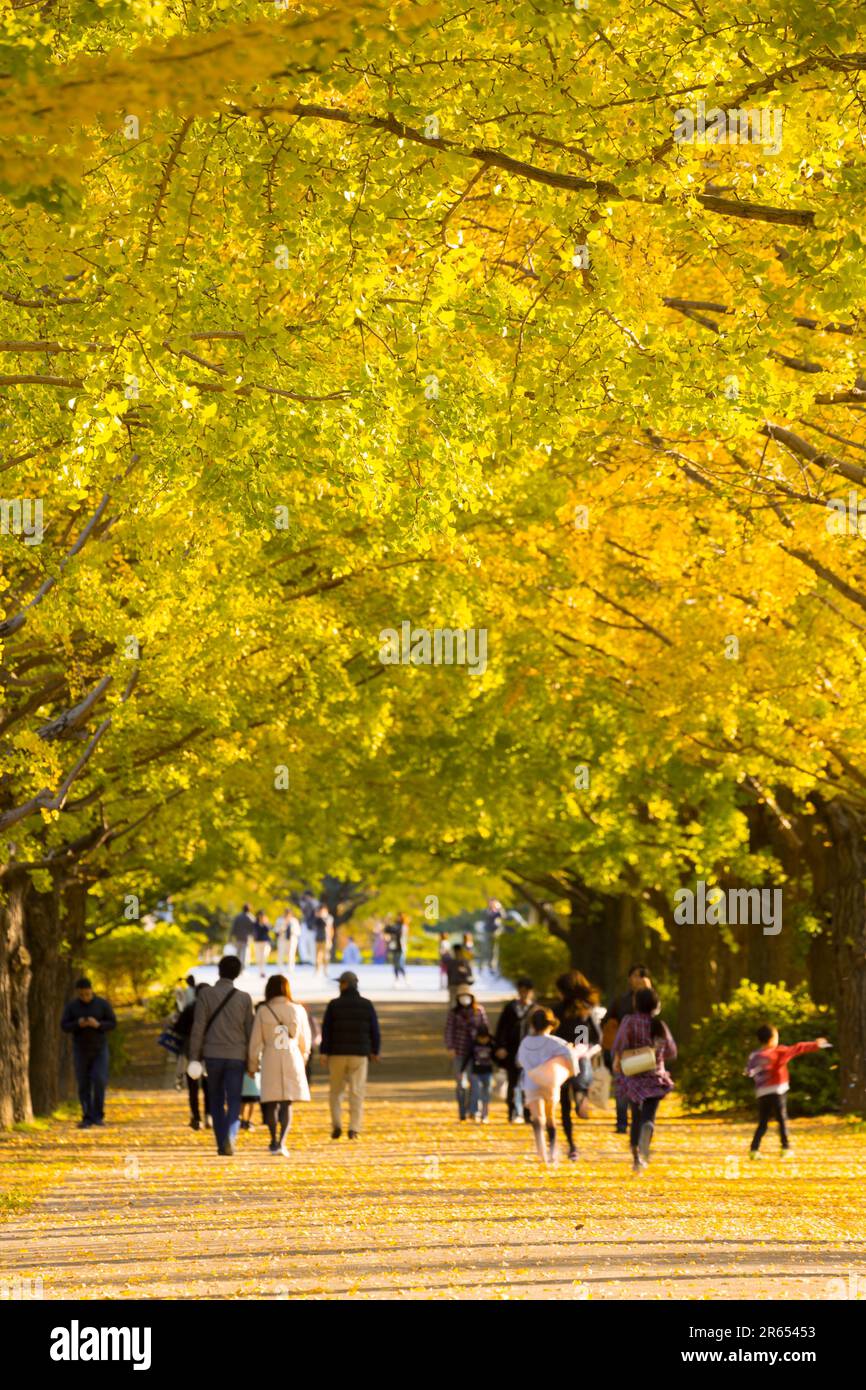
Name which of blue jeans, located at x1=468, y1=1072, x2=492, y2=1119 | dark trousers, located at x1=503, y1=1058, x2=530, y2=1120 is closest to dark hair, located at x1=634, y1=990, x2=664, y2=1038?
blue jeans, located at x1=468, y1=1072, x2=492, y2=1119

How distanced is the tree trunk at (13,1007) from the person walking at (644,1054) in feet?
26.9

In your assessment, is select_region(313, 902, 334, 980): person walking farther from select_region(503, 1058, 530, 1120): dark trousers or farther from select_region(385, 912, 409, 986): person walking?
select_region(503, 1058, 530, 1120): dark trousers

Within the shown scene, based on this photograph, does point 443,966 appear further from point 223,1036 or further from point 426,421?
point 426,421

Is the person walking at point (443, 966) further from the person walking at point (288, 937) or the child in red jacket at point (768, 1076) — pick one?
the child in red jacket at point (768, 1076)

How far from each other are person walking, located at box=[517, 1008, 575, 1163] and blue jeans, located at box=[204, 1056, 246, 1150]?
8.87ft

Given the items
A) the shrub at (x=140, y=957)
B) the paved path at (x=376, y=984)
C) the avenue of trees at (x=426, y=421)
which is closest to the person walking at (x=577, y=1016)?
the avenue of trees at (x=426, y=421)

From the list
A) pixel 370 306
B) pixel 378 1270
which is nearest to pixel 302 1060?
pixel 378 1270

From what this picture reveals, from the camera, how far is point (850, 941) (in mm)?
24703

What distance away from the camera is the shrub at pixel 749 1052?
26625 mm

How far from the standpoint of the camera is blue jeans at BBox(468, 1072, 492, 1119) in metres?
26.7

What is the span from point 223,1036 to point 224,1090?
66 cm

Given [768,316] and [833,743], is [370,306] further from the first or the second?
[833,743]

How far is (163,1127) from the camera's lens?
86.3 feet

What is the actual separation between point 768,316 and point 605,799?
69.8 ft
